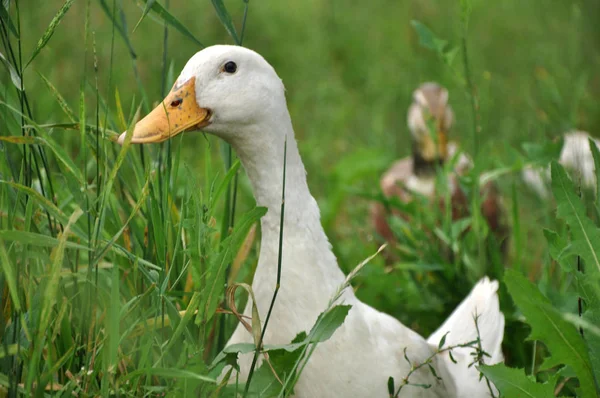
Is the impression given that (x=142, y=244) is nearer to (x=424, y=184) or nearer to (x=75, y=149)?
(x=75, y=149)

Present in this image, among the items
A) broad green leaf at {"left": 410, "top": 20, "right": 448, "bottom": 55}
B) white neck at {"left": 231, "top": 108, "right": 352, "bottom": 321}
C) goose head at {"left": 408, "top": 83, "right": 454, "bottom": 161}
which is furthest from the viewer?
goose head at {"left": 408, "top": 83, "right": 454, "bottom": 161}

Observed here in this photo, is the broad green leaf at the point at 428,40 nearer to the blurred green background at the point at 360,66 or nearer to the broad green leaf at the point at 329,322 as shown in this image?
the broad green leaf at the point at 329,322

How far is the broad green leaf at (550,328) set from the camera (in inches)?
60.5

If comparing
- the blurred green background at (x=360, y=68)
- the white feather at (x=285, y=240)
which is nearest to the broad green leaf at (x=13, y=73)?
the white feather at (x=285, y=240)

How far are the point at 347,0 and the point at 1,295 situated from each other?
500cm

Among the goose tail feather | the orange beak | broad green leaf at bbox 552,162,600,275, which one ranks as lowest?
the goose tail feather

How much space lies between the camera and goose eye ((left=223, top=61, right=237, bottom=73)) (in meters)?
1.78

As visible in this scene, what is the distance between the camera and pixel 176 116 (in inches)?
68.5

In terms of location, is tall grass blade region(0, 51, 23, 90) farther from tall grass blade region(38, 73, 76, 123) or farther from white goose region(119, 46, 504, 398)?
white goose region(119, 46, 504, 398)

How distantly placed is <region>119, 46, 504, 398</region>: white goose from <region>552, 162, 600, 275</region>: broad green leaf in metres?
0.48

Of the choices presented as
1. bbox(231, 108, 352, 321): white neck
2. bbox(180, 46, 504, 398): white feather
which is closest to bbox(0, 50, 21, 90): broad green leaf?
bbox(180, 46, 504, 398): white feather

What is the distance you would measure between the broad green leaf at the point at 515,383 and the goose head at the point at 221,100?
2.19 ft

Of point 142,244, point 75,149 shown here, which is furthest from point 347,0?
point 142,244

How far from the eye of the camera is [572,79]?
433 centimetres
